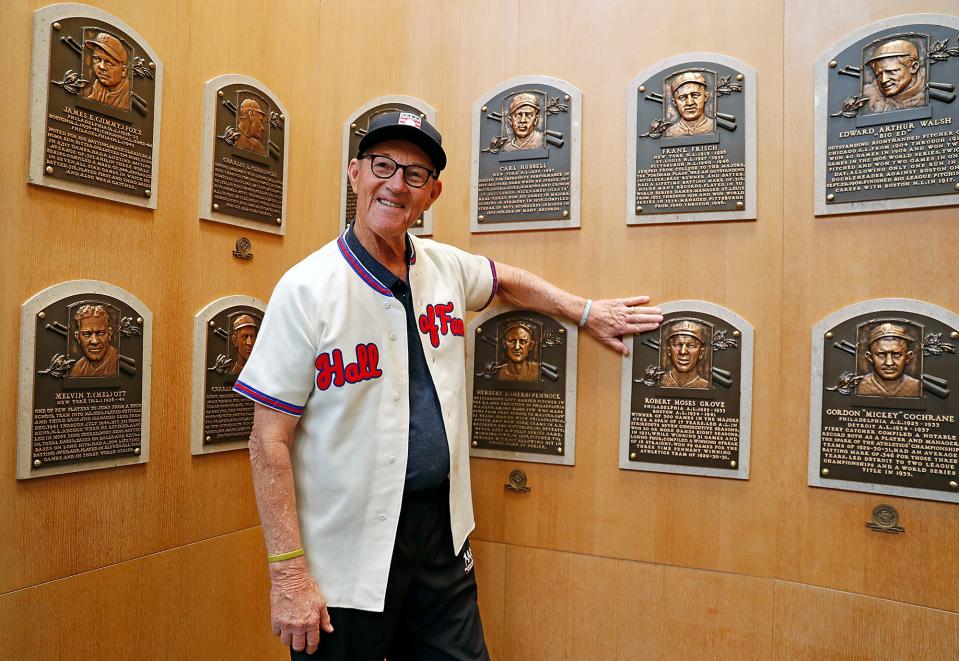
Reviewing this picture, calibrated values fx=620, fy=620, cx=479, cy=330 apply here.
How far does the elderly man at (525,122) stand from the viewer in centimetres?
254

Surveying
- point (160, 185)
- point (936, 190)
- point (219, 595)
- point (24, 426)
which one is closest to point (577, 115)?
point (936, 190)

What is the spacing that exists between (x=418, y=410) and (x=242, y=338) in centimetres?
105

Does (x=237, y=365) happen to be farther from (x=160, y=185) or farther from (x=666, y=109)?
(x=666, y=109)

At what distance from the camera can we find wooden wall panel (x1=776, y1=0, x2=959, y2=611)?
2033 millimetres

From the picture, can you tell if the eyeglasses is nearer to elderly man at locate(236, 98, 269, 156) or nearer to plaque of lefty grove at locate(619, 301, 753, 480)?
elderly man at locate(236, 98, 269, 156)

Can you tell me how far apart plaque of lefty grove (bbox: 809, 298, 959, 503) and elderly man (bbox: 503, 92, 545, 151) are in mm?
1290

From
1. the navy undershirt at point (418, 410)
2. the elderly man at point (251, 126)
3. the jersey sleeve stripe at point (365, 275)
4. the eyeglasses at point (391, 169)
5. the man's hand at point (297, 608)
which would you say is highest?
the elderly man at point (251, 126)

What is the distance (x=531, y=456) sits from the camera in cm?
254

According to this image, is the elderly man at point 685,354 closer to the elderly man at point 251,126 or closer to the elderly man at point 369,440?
the elderly man at point 369,440

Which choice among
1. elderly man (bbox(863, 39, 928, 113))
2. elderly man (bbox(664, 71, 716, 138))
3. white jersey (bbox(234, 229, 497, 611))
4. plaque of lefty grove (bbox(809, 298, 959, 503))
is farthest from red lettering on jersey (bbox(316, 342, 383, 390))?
elderly man (bbox(863, 39, 928, 113))

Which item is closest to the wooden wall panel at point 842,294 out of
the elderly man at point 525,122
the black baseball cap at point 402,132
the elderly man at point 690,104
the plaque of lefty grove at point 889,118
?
the plaque of lefty grove at point 889,118

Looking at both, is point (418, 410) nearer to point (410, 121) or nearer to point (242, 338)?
point (410, 121)

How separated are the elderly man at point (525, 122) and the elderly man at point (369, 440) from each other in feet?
2.04

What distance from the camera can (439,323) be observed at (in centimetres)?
210
